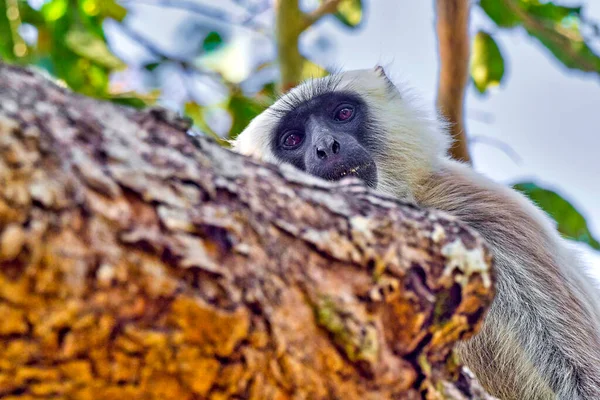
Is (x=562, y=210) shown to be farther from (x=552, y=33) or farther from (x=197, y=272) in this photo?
(x=197, y=272)

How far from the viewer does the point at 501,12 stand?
6281 millimetres

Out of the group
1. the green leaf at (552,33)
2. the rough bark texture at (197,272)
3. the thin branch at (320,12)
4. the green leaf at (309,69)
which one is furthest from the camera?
the green leaf at (309,69)

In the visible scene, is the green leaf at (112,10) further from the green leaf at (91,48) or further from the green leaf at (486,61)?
the green leaf at (486,61)

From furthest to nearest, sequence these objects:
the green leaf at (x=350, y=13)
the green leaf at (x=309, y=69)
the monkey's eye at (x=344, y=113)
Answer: the green leaf at (x=350, y=13) < the green leaf at (x=309, y=69) < the monkey's eye at (x=344, y=113)

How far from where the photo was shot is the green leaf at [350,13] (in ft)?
24.4

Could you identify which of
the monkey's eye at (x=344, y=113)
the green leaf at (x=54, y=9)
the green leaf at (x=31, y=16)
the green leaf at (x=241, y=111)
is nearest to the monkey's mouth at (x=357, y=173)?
the monkey's eye at (x=344, y=113)

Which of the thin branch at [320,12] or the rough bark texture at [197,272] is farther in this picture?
the thin branch at [320,12]

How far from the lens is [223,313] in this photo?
4.52 ft

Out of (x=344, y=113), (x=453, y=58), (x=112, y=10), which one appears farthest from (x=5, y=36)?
(x=453, y=58)

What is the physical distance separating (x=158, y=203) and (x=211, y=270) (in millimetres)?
167

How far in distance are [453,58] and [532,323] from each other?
2.41 m

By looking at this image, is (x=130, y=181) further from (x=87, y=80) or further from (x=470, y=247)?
(x=87, y=80)

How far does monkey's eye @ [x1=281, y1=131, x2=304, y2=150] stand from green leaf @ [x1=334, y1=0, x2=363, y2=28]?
2733 mm

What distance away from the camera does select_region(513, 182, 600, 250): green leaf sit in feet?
19.9
